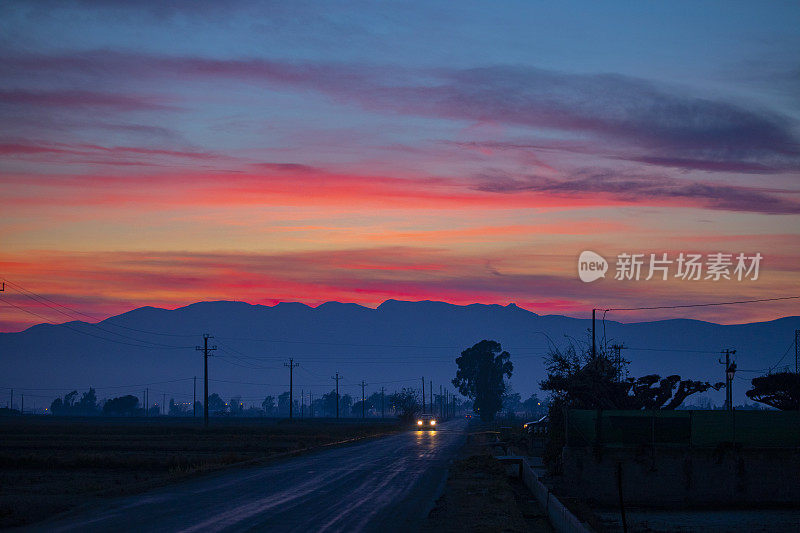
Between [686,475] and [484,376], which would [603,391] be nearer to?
[686,475]

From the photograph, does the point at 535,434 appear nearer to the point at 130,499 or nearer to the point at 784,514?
the point at 784,514

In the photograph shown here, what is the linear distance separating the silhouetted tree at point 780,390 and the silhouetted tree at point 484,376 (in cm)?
13563

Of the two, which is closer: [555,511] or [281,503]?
[555,511]

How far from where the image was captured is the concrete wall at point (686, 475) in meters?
29.5

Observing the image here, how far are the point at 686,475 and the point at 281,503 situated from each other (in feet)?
45.3

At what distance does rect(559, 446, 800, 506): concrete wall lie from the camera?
96.7 feet

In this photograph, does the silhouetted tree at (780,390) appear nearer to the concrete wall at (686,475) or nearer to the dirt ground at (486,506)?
the dirt ground at (486,506)

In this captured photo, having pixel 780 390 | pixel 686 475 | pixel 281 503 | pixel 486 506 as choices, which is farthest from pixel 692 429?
pixel 780 390

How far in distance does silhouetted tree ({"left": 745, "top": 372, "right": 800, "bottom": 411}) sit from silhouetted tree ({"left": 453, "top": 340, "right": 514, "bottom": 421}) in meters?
136

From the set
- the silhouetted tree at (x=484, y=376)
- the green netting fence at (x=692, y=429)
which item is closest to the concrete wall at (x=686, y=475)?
the green netting fence at (x=692, y=429)

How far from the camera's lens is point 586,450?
3031 cm

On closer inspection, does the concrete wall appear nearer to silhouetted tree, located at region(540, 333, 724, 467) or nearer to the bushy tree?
silhouetted tree, located at region(540, 333, 724, 467)

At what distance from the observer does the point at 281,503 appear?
82.5 feet

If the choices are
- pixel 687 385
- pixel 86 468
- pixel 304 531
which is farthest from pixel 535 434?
pixel 304 531
